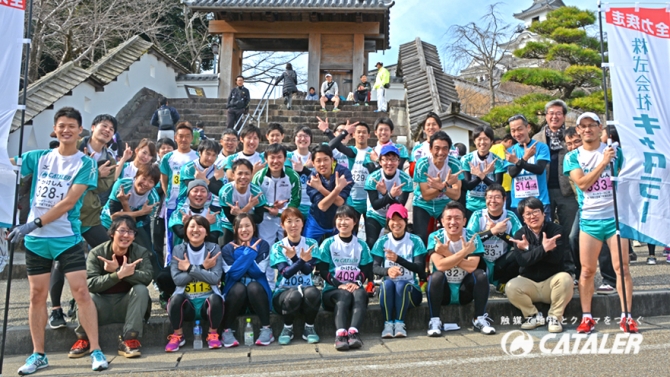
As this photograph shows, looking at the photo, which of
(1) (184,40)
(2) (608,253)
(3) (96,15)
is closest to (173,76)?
(3) (96,15)

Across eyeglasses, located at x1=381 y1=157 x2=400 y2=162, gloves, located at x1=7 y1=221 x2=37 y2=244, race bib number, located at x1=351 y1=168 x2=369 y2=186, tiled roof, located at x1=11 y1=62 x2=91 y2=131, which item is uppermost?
tiled roof, located at x1=11 y1=62 x2=91 y2=131

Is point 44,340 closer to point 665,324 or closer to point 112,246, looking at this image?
point 112,246

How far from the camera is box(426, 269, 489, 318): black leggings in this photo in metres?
5.31

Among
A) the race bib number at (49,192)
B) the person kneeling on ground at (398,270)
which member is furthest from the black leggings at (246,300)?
the race bib number at (49,192)

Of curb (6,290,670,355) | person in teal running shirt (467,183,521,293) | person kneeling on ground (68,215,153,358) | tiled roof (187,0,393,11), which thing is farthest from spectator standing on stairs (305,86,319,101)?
person kneeling on ground (68,215,153,358)

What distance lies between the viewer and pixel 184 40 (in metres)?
26.1

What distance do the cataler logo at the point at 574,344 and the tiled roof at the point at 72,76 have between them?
894 centimetres

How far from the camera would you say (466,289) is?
5430 millimetres

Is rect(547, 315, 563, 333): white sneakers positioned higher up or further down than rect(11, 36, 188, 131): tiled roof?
further down

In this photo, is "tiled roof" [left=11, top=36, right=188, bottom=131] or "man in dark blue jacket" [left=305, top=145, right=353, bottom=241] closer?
"man in dark blue jacket" [left=305, top=145, right=353, bottom=241]

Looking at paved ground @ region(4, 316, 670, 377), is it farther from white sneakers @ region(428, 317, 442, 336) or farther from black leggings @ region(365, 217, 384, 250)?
black leggings @ region(365, 217, 384, 250)

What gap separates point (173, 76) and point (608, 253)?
15.5m

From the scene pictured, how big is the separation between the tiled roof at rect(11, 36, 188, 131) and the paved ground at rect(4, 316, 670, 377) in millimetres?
6953

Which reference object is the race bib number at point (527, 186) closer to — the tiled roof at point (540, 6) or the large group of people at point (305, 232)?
the large group of people at point (305, 232)
